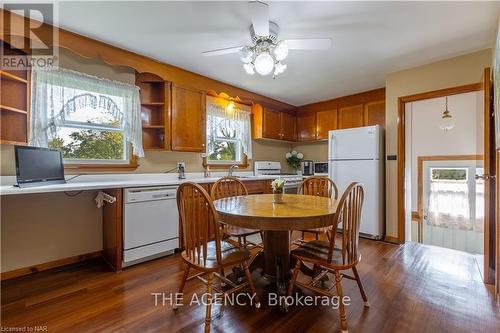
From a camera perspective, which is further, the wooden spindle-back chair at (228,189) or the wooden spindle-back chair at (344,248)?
the wooden spindle-back chair at (228,189)

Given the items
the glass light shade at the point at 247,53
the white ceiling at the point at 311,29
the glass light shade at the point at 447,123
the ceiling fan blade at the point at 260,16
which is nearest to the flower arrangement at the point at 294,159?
the white ceiling at the point at 311,29

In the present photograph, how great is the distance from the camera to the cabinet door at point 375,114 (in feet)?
12.7

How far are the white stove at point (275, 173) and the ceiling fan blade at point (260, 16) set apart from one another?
266 centimetres

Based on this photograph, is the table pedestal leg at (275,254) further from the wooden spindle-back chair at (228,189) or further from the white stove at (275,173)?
the white stove at (275,173)

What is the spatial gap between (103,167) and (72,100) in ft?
2.57

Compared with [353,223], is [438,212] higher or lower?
lower

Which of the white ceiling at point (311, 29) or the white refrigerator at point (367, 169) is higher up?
the white ceiling at point (311, 29)

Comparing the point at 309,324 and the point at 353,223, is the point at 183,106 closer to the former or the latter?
the point at 353,223

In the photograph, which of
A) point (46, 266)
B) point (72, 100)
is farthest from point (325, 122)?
point (46, 266)

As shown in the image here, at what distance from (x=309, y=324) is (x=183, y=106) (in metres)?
2.79

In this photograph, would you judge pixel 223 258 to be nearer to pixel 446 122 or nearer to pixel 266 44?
pixel 266 44

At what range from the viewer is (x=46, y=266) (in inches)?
92.7

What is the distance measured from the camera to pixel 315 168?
4.82m

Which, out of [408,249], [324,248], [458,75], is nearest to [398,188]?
[408,249]
